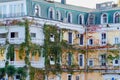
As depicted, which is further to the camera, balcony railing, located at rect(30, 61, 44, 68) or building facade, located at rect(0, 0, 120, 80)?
balcony railing, located at rect(30, 61, 44, 68)

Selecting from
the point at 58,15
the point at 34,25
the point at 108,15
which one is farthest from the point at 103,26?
the point at 34,25

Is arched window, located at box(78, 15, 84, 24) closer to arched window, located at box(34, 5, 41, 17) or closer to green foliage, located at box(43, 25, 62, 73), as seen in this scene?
green foliage, located at box(43, 25, 62, 73)

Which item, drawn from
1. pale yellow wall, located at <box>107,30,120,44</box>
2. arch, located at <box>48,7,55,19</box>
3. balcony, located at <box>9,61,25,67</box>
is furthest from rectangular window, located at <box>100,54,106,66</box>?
balcony, located at <box>9,61,25,67</box>

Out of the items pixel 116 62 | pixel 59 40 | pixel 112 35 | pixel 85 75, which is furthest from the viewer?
pixel 85 75

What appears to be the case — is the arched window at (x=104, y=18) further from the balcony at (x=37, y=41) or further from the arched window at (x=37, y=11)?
the balcony at (x=37, y=41)

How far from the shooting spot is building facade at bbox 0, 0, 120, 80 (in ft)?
207

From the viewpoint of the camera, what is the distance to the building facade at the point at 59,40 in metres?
63.2

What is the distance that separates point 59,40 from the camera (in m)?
66.3

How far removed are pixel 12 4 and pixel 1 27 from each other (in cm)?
289

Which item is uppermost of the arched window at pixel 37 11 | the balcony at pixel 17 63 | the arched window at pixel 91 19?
the arched window at pixel 37 11

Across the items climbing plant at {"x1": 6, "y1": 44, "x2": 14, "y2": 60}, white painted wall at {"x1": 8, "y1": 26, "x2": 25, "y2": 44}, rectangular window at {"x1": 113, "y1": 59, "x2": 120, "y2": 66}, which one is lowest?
rectangular window at {"x1": 113, "y1": 59, "x2": 120, "y2": 66}

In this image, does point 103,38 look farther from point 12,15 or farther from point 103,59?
point 12,15

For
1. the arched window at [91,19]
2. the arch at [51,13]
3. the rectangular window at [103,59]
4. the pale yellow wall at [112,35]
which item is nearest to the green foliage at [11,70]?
the arch at [51,13]

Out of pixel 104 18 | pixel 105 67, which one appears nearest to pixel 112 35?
pixel 104 18
